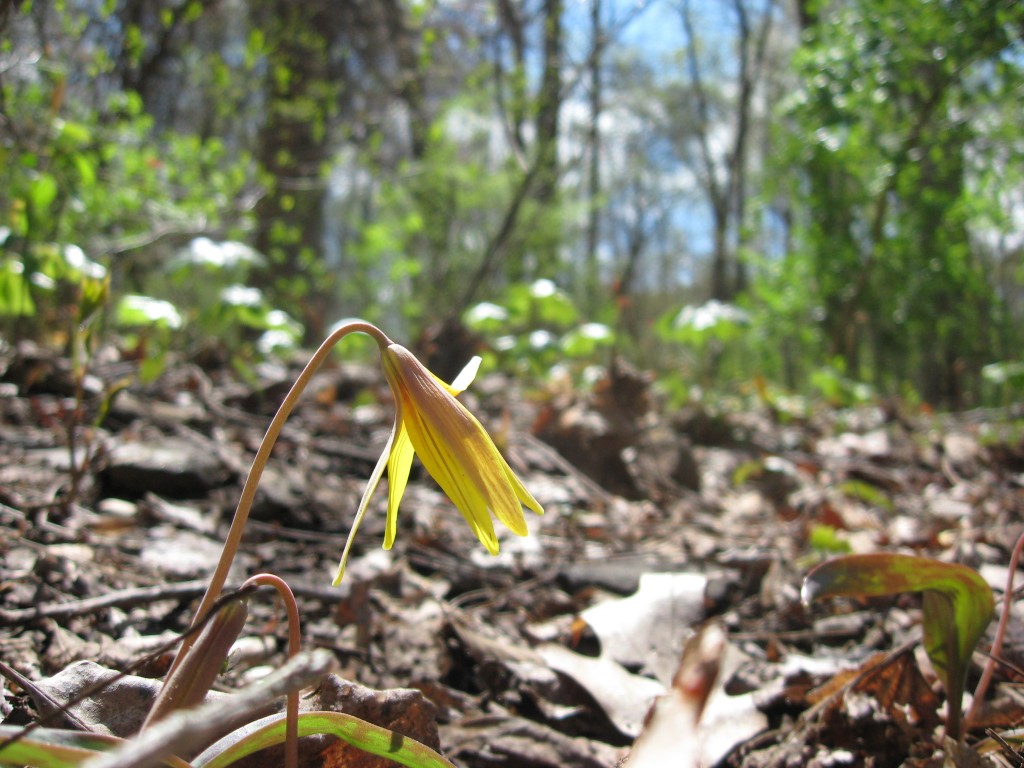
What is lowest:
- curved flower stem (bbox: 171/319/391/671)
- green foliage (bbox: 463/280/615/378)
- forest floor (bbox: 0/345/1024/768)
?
forest floor (bbox: 0/345/1024/768)

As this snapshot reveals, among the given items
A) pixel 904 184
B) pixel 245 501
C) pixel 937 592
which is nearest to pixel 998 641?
pixel 937 592

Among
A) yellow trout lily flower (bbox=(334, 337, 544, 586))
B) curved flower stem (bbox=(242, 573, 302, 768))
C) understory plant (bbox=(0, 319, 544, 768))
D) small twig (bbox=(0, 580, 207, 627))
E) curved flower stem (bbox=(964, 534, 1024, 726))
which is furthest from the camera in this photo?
small twig (bbox=(0, 580, 207, 627))

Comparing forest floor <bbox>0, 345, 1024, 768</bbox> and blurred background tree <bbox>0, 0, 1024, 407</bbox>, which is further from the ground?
blurred background tree <bbox>0, 0, 1024, 407</bbox>

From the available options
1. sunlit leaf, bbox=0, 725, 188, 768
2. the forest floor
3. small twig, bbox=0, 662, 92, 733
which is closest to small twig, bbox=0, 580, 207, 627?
the forest floor

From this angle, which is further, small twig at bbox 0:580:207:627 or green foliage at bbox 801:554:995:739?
small twig at bbox 0:580:207:627

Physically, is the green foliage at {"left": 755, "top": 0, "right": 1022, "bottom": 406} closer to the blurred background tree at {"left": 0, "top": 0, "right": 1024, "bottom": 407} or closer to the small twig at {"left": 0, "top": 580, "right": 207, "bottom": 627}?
the blurred background tree at {"left": 0, "top": 0, "right": 1024, "bottom": 407}

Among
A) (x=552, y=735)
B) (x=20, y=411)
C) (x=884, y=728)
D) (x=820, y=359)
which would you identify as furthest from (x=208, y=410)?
(x=820, y=359)

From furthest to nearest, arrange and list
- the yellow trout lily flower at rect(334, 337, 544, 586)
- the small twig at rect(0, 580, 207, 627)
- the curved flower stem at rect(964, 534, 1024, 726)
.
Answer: the small twig at rect(0, 580, 207, 627), the curved flower stem at rect(964, 534, 1024, 726), the yellow trout lily flower at rect(334, 337, 544, 586)

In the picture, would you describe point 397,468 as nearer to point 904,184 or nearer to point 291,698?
point 291,698
